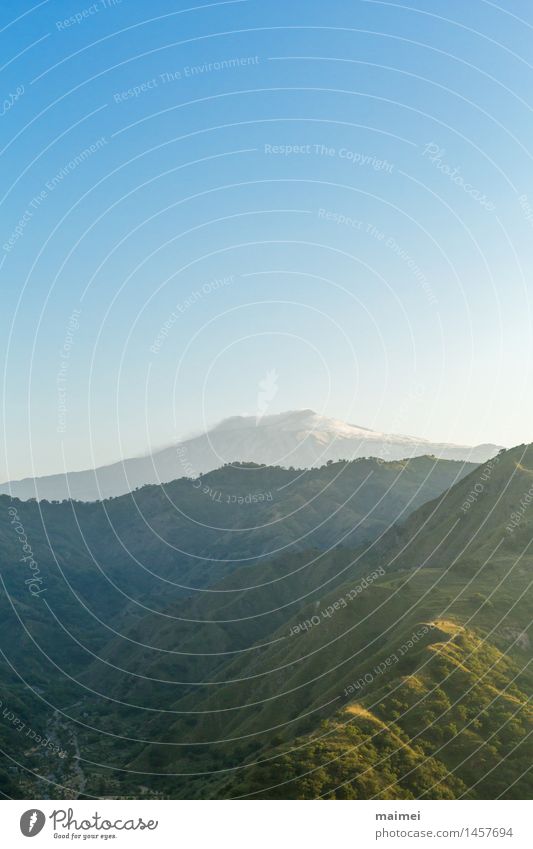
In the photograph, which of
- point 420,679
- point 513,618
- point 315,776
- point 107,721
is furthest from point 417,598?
point 107,721

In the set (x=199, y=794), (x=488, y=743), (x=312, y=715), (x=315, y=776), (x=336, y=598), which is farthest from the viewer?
(x=336, y=598)

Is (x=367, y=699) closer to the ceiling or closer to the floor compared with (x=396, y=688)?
closer to the floor

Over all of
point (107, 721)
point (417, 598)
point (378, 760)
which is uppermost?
point (417, 598)

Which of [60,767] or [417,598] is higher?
[417,598]

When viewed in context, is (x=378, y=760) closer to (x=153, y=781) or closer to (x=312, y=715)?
(x=312, y=715)

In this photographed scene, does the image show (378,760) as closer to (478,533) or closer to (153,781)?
(153,781)

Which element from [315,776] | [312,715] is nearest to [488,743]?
[315,776]

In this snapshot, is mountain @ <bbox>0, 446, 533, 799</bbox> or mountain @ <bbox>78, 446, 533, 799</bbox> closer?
mountain @ <bbox>78, 446, 533, 799</bbox>

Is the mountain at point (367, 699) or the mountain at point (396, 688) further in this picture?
the mountain at point (367, 699)

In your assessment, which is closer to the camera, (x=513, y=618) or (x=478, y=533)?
(x=513, y=618)

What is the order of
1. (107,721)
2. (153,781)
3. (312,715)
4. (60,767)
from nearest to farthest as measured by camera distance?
(312,715) → (153,781) → (60,767) → (107,721)

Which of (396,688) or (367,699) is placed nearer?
(396,688)
